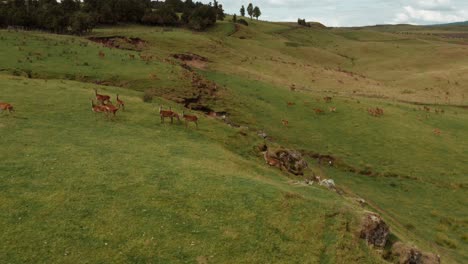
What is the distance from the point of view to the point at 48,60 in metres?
47.0

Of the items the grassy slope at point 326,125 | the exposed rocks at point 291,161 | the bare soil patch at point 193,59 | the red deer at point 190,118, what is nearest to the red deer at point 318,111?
the grassy slope at point 326,125

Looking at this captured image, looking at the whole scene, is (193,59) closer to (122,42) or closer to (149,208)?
(122,42)

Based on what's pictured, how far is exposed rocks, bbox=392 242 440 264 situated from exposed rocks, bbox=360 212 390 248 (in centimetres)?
57

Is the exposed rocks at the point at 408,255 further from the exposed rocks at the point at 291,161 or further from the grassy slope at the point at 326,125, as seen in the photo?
the exposed rocks at the point at 291,161

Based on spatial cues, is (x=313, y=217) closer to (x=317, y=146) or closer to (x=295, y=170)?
(x=295, y=170)

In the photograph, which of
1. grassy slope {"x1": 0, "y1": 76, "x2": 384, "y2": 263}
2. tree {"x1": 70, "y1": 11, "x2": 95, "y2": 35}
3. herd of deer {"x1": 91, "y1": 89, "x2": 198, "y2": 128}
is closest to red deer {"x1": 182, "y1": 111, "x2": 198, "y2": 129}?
herd of deer {"x1": 91, "y1": 89, "x2": 198, "y2": 128}

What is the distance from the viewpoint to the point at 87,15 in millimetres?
76312

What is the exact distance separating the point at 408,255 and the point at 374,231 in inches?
67.4

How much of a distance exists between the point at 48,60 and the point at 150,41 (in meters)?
27.3

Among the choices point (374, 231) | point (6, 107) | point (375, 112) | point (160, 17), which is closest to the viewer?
point (374, 231)

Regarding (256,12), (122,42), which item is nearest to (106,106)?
(122,42)

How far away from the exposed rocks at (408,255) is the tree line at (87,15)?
2865 inches

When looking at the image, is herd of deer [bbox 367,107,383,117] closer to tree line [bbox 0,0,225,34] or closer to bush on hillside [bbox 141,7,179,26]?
tree line [bbox 0,0,225,34]

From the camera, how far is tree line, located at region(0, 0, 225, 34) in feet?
258
